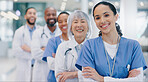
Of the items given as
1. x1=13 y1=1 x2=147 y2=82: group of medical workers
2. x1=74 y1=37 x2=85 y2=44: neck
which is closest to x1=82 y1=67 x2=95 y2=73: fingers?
x1=13 y1=1 x2=147 y2=82: group of medical workers

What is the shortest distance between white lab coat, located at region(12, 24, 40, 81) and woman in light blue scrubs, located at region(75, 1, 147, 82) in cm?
176

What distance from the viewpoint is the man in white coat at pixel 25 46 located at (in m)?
2.96

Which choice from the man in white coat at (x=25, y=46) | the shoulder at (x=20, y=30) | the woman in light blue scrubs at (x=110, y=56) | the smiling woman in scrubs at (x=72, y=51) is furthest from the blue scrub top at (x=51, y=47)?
the shoulder at (x=20, y=30)

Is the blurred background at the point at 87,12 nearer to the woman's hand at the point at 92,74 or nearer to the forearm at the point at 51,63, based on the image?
the forearm at the point at 51,63

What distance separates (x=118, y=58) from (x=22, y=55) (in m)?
2.04

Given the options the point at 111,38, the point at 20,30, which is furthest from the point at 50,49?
the point at 20,30

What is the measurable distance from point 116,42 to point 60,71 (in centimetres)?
62

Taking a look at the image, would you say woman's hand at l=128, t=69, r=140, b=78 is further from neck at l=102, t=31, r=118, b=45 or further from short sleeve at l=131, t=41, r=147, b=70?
neck at l=102, t=31, r=118, b=45

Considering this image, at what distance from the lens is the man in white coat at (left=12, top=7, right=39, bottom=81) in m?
2.96

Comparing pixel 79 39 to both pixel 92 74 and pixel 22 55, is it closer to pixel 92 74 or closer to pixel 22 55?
pixel 92 74

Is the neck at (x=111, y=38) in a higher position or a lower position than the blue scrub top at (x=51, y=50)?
higher

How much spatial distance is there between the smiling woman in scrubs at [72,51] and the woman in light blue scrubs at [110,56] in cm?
29

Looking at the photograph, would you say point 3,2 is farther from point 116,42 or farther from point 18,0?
point 116,42

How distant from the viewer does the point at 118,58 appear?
1.39 metres
